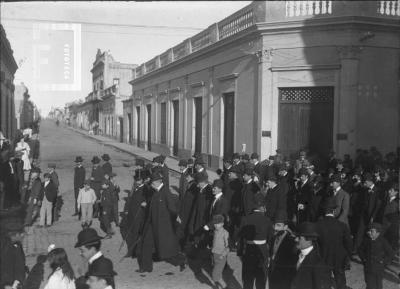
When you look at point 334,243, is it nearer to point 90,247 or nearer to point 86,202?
point 90,247

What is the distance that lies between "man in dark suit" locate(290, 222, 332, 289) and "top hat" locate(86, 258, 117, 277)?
2.11m

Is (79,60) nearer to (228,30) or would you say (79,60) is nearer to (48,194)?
(48,194)

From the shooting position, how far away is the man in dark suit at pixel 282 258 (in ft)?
18.0

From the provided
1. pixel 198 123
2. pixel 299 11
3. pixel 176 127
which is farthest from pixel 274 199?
pixel 176 127

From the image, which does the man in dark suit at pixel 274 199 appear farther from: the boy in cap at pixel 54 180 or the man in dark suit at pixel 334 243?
the boy in cap at pixel 54 180

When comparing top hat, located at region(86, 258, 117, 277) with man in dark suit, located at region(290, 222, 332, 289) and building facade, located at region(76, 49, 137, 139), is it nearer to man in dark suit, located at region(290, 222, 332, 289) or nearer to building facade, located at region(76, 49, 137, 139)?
man in dark suit, located at region(290, 222, 332, 289)

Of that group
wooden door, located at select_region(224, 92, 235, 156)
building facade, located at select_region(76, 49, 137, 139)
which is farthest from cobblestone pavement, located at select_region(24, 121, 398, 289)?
building facade, located at select_region(76, 49, 137, 139)

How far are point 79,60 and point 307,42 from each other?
8.60 m

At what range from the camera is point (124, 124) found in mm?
38781

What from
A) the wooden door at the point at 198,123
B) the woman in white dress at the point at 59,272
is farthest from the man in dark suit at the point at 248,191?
the wooden door at the point at 198,123

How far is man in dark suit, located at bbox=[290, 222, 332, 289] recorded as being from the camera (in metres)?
4.94

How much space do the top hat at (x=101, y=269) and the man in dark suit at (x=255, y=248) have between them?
Result: 2.30 m

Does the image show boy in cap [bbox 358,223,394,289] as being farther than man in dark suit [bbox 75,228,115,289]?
Yes

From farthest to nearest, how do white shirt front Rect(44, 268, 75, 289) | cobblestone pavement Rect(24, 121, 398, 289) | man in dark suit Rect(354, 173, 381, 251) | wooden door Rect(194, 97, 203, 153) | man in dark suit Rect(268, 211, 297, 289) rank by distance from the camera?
wooden door Rect(194, 97, 203, 153), man in dark suit Rect(354, 173, 381, 251), cobblestone pavement Rect(24, 121, 398, 289), man in dark suit Rect(268, 211, 297, 289), white shirt front Rect(44, 268, 75, 289)
